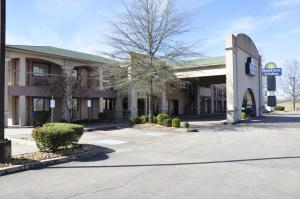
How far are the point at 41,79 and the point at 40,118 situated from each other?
3.41 meters

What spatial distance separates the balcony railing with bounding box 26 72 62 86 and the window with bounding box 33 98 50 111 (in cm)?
137

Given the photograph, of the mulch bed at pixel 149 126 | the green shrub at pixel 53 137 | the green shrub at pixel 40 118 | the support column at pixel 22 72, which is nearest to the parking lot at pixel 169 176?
the green shrub at pixel 53 137

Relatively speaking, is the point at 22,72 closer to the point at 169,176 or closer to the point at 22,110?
the point at 22,110

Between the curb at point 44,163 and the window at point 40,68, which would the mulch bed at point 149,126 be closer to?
the window at point 40,68

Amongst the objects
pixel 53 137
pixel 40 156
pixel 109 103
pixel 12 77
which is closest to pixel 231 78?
pixel 109 103

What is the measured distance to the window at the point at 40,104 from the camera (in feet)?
84.4

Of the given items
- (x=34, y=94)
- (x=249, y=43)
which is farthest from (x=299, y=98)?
(x=34, y=94)

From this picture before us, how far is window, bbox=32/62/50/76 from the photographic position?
25617 mm

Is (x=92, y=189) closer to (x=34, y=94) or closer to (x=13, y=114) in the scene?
(x=34, y=94)

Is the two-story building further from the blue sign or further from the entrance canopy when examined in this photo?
the blue sign

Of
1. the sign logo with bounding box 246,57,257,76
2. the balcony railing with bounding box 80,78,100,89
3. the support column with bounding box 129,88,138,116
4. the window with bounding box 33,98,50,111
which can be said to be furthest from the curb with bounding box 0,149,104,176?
the sign logo with bounding box 246,57,257,76

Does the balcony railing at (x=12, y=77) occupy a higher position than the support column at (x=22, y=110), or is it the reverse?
A: the balcony railing at (x=12, y=77)

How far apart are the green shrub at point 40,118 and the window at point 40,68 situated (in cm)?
312

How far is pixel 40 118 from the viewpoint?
24172 mm
